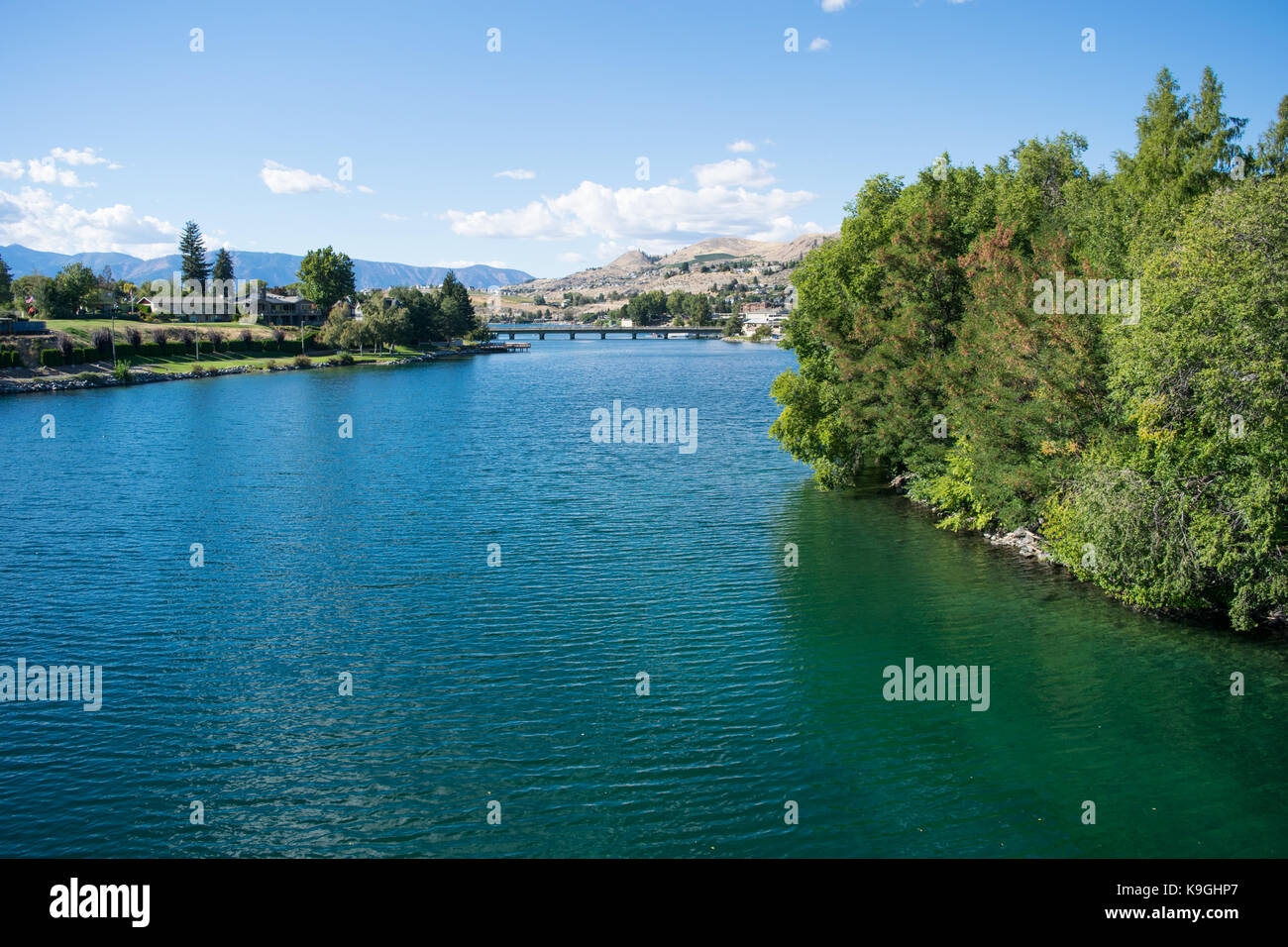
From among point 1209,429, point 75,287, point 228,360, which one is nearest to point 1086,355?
point 1209,429

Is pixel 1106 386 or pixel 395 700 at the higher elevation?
pixel 1106 386

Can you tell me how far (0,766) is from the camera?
2123 cm

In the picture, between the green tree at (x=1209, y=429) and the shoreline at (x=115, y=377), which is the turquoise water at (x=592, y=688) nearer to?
the green tree at (x=1209, y=429)

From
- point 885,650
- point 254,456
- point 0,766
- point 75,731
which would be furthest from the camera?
point 254,456

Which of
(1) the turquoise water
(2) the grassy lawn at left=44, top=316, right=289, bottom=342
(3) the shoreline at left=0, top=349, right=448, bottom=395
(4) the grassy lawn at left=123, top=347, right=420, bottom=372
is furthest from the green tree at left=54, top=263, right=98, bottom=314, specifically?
(1) the turquoise water

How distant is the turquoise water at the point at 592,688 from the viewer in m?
19.0

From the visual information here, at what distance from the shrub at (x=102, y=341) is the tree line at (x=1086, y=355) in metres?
121

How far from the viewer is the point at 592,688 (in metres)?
25.6

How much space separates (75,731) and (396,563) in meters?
16.0

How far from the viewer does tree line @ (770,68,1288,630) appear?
89.9 feet

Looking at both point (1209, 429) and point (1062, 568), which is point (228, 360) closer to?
point (1062, 568)

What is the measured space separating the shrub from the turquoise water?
95.6 metres
